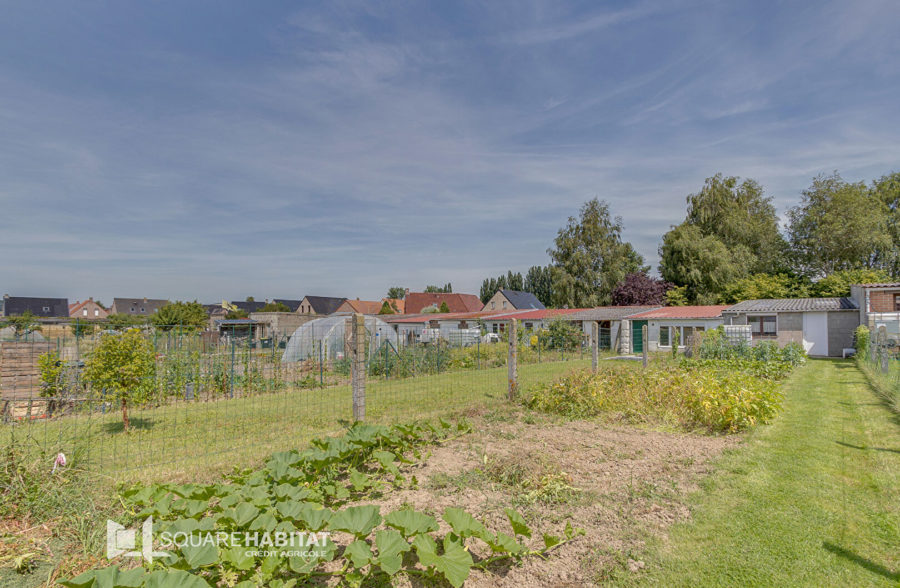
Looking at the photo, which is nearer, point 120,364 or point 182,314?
point 120,364

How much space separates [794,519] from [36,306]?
259 ft

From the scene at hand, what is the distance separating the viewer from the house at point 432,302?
60.2m

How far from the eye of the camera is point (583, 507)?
3705 mm

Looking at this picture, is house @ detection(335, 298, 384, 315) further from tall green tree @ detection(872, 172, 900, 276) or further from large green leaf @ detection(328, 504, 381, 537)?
large green leaf @ detection(328, 504, 381, 537)

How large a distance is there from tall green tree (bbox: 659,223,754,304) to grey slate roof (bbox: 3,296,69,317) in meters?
69.6

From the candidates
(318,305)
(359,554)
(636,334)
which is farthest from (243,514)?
(318,305)

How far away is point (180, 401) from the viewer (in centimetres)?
1045

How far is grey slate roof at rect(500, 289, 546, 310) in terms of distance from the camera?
56781 mm

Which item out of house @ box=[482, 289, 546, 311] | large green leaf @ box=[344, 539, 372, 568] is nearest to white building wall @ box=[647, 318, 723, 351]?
large green leaf @ box=[344, 539, 372, 568]

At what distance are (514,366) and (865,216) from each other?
3292 centimetres

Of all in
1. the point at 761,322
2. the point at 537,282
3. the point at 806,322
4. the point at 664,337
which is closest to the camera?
the point at 806,322

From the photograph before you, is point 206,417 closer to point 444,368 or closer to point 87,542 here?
point 87,542

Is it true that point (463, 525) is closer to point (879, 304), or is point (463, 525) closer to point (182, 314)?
point (879, 304)

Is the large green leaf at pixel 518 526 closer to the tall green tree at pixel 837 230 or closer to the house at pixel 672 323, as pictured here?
the house at pixel 672 323
